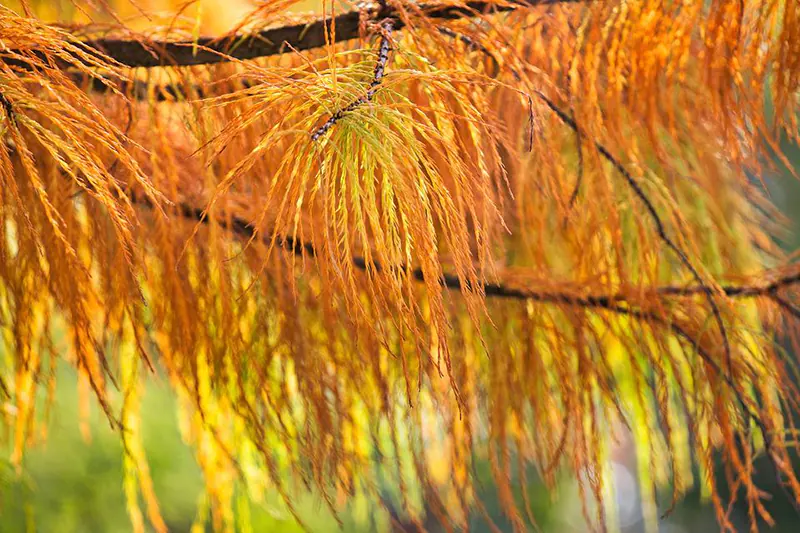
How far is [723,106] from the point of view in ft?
Answer: 2.04

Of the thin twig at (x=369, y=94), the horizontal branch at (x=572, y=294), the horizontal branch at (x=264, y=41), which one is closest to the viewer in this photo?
the thin twig at (x=369, y=94)

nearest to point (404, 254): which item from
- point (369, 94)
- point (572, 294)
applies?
point (369, 94)

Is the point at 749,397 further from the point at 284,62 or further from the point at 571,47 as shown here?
the point at 284,62

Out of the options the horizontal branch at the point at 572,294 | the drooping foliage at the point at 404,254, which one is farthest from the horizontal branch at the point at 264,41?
the horizontal branch at the point at 572,294

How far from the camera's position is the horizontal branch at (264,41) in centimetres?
55

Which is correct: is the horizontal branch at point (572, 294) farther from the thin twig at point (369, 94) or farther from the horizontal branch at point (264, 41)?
the thin twig at point (369, 94)

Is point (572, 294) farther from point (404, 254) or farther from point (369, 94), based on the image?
point (369, 94)

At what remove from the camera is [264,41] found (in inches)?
22.3

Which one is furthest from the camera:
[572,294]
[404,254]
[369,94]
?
[572,294]

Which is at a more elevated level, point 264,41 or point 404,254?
point 264,41

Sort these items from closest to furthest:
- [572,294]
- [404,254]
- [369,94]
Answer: [369,94]
[404,254]
[572,294]

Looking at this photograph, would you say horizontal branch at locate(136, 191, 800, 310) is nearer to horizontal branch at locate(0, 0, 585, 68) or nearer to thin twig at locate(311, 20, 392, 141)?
horizontal branch at locate(0, 0, 585, 68)

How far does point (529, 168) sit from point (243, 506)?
35 centimetres

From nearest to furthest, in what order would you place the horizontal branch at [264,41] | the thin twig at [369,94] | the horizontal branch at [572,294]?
the thin twig at [369,94] → the horizontal branch at [264,41] → the horizontal branch at [572,294]
